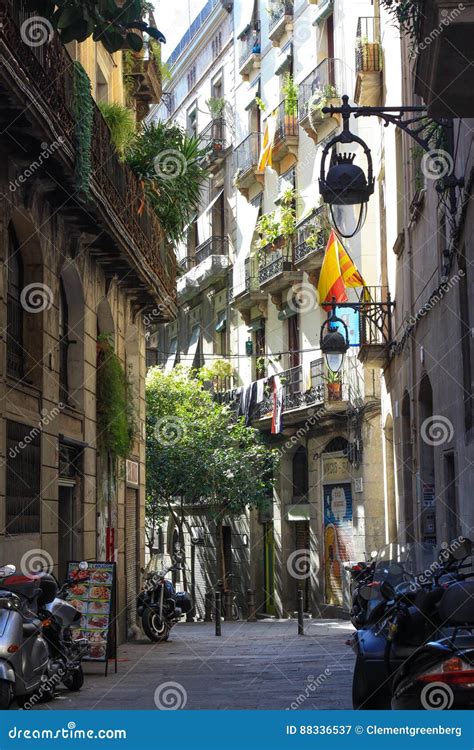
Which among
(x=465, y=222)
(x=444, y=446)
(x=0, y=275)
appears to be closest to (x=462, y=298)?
(x=465, y=222)

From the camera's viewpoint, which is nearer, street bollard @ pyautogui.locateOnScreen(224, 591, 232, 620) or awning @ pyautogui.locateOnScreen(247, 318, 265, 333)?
street bollard @ pyautogui.locateOnScreen(224, 591, 232, 620)

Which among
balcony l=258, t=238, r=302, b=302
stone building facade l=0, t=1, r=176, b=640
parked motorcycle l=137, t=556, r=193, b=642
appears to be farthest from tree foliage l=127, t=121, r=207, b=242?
balcony l=258, t=238, r=302, b=302

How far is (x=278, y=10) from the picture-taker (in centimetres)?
3972

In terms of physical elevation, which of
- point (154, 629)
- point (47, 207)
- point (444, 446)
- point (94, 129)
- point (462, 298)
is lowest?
point (154, 629)

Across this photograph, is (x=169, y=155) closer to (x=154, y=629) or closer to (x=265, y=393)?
(x=154, y=629)

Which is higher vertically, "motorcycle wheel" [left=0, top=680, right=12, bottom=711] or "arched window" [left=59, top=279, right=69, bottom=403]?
"arched window" [left=59, top=279, right=69, bottom=403]

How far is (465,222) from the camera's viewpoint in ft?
44.2

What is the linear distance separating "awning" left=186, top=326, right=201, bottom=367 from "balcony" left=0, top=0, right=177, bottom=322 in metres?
22.5

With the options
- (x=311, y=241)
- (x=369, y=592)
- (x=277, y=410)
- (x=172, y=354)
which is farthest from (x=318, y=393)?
(x=369, y=592)

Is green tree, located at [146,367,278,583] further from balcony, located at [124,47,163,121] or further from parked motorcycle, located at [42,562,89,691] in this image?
parked motorcycle, located at [42,562,89,691]

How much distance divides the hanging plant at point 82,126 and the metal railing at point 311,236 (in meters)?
17.9

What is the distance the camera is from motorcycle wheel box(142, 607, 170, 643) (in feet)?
70.5

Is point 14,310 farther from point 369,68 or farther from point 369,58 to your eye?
point 369,58

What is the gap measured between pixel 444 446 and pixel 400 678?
8.97 metres
